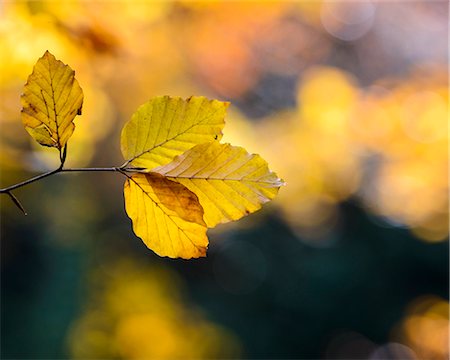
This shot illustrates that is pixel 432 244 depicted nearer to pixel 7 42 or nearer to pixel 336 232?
pixel 336 232

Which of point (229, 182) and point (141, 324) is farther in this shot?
point (141, 324)

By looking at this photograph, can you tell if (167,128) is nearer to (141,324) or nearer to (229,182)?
(229,182)

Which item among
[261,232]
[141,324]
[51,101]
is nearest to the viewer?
[51,101]

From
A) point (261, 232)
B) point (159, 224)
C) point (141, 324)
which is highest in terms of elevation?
point (261, 232)

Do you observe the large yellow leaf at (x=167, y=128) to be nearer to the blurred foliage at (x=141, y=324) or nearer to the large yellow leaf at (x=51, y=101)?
the large yellow leaf at (x=51, y=101)

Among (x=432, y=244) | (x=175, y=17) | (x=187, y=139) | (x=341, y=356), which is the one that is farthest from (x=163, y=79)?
(x=187, y=139)

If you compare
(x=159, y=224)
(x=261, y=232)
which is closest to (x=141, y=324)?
(x=261, y=232)

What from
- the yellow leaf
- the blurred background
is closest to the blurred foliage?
the blurred background
